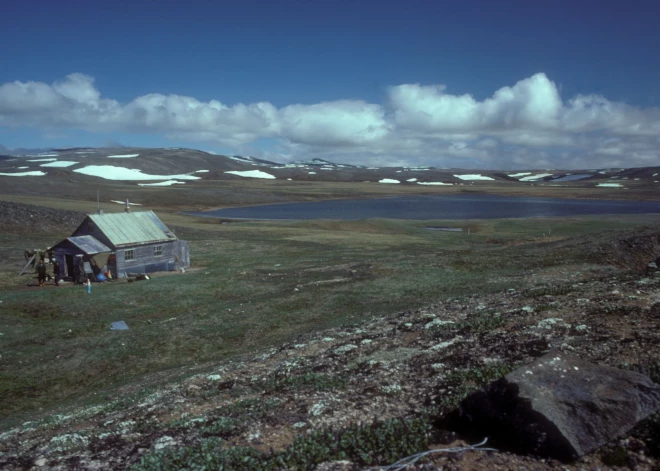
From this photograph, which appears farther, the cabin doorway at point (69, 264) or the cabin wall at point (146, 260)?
the cabin wall at point (146, 260)

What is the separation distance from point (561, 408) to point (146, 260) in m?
45.8

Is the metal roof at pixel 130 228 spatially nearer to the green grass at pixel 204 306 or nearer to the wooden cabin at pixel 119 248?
the wooden cabin at pixel 119 248

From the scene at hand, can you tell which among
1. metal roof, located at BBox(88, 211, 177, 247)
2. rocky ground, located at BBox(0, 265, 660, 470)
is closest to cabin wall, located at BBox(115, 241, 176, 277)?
metal roof, located at BBox(88, 211, 177, 247)

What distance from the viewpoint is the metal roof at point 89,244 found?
43559 millimetres

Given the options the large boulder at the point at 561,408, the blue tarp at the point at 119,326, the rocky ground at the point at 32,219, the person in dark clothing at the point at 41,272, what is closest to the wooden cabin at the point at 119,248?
the person in dark clothing at the point at 41,272

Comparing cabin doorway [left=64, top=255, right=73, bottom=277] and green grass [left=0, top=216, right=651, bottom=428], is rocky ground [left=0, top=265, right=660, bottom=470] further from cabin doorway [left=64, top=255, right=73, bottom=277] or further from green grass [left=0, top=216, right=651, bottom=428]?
cabin doorway [left=64, top=255, right=73, bottom=277]

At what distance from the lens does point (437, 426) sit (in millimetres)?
9898

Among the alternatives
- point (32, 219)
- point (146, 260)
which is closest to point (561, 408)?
point (146, 260)

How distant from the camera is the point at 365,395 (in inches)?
478

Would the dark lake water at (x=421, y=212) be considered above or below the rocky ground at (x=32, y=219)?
below

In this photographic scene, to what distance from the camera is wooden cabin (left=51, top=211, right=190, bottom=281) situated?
4391cm

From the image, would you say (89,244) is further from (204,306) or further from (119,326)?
(119,326)

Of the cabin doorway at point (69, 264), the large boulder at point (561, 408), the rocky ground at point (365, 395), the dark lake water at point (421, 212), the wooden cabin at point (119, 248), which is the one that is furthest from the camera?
the dark lake water at point (421, 212)

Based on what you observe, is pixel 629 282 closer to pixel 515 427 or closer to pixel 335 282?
pixel 515 427
